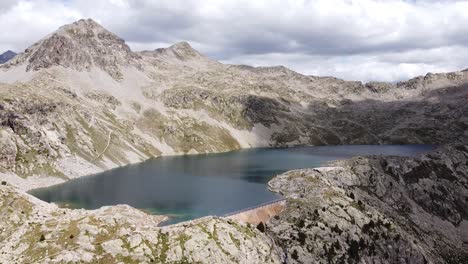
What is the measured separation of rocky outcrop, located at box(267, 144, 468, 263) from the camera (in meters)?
110

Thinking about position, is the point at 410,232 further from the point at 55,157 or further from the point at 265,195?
the point at 55,157

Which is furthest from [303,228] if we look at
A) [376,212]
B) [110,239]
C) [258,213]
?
[110,239]

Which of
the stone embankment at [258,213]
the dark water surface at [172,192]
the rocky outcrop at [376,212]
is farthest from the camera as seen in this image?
the dark water surface at [172,192]

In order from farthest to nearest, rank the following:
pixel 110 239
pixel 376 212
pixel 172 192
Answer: pixel 172 192 < pixel 376 212 < pixel 110 239

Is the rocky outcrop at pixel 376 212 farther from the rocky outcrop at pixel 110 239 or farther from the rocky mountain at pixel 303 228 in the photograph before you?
the rocky outcrop at pixel 110 239

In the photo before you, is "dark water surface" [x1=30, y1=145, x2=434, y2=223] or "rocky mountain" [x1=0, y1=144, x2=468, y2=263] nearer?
"rocky mountain" [x1=0, y1=144, x2=468, y2=263]

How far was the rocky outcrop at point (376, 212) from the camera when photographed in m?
110

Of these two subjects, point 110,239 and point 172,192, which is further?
point 172,192

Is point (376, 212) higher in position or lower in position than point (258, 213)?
lower

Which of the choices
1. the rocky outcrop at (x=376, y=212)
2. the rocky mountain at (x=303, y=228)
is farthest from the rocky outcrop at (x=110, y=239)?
the rocky outcrop at (x=376, y=212)

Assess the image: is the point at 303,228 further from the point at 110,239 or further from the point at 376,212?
the point at 110,239

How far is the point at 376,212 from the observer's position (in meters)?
130

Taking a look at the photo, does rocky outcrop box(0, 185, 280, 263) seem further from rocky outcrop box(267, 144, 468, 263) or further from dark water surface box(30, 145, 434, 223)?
dark water surface box(30, 145, 434, 223)

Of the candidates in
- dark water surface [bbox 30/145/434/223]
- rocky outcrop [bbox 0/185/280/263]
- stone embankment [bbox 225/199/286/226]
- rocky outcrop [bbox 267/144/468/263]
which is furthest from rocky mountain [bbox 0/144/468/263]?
dark water surface [bbox 30/145/434/223]
